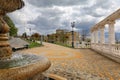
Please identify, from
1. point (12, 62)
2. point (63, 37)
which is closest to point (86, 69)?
point (12, 62)

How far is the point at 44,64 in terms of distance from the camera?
3.25m

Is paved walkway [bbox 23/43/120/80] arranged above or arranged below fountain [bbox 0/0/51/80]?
below

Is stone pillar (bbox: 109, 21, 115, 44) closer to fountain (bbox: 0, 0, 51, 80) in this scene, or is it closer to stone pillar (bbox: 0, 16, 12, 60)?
fountain (bbox: 0, 0, 51, 80)

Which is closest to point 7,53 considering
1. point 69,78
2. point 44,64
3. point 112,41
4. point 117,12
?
point 44,64

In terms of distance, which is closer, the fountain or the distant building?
the fountain

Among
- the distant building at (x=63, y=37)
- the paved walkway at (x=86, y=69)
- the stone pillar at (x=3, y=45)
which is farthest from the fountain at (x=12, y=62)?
the distant building at (x=63, y=37)

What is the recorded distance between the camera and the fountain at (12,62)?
95.5 inches

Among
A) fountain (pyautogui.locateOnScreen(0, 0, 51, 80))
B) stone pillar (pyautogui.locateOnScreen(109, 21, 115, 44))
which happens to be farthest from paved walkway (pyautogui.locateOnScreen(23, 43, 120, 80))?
fountain (pyautogui.locateOnScreen(0, 0, 51, 80))

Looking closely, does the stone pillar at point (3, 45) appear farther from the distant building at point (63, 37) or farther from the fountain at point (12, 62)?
the distant building at point (63, 37)

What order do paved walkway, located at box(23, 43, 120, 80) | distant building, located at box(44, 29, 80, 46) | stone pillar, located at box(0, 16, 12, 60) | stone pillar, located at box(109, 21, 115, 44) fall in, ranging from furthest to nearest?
distant building, located at box(44, 29, 80, 46)
stone pillar, located at box(109, 21, 115, 44)
paved walkway, located at box(23, 43, 120, 80)
stone pillar, located at box(0, 16, 12, 60)

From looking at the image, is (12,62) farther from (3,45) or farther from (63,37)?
(63,37)

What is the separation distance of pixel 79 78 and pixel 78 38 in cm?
3712

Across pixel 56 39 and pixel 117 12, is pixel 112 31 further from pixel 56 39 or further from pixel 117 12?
pixel 56 39

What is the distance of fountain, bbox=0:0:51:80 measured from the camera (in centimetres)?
243
